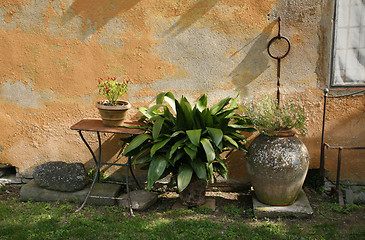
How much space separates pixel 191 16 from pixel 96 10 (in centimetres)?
116

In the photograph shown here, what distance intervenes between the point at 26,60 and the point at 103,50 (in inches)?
39.9

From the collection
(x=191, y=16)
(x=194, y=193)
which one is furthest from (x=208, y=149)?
(x=191, y=16)

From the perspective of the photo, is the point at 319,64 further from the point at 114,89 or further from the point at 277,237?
the point at 114,89

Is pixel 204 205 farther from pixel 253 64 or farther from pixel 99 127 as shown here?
pixel 253 64

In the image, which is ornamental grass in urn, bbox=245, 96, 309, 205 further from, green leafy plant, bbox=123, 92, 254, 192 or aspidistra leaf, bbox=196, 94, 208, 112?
aspidistra leaf, bbox=196, 94, 208, 112

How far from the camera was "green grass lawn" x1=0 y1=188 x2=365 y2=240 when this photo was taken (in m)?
3.78

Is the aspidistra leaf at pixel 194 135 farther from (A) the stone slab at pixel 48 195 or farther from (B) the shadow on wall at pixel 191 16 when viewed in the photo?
(A) the stone slab at pixel 48 195

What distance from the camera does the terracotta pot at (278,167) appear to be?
13.3ft

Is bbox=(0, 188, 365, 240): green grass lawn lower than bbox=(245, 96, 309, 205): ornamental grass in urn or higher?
lower

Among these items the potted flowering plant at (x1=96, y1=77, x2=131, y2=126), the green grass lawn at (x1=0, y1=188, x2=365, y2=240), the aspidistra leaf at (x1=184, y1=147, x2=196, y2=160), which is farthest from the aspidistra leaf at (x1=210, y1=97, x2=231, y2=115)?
the green grass lawn at (x1=0, y1=188, x2=365, y2=240)

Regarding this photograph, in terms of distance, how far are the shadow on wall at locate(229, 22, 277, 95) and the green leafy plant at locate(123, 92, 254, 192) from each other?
13.8 inches

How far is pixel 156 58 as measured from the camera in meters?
4.71

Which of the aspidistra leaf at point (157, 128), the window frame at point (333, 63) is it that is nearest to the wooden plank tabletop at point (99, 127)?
the aspidistra leaf at point (157, 128)

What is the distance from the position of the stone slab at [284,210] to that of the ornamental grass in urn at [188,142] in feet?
1.76
